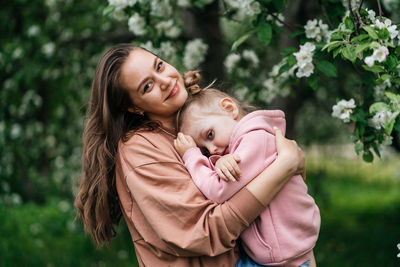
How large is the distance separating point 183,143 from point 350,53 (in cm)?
72

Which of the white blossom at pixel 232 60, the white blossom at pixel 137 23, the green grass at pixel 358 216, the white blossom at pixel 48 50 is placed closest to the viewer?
the white blossom at pixel 137 23

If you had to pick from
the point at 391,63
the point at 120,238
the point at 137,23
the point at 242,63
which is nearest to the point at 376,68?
the point at 391,63

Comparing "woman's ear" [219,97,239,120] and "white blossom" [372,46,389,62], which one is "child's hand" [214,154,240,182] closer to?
"woman's ear" [219,97,239,120]

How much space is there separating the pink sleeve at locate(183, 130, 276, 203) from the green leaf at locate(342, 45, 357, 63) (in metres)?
0.42

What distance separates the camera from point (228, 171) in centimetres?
169

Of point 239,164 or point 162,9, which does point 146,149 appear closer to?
point 239,164

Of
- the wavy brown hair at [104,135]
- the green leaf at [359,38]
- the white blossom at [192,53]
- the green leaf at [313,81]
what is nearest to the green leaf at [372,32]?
the green leaf at [359,38]

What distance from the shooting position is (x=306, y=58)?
2.26 m

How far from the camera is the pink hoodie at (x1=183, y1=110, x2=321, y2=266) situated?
174 centimetres

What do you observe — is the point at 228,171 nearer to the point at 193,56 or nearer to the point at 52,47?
the point at 193,56

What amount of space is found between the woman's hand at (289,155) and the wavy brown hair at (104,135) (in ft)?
1.69

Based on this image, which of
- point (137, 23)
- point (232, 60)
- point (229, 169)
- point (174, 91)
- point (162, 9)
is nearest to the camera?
point (229, 169)

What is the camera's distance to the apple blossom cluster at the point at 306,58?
225 cm

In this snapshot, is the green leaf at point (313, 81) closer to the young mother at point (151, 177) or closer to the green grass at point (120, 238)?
the young mother at point (151, 177)
